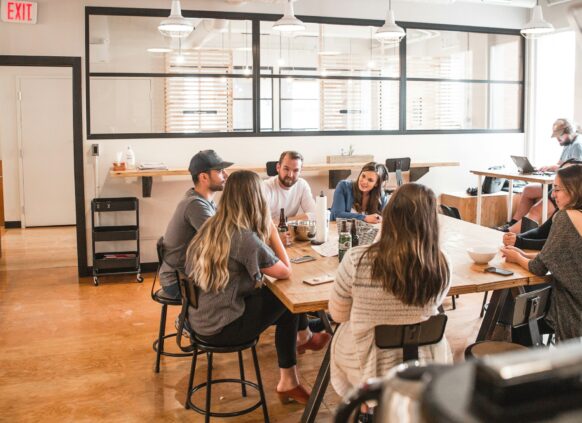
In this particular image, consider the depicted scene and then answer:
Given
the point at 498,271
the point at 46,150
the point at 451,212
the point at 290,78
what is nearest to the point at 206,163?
the point at 498,271

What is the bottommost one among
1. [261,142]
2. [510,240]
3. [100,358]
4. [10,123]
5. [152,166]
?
[100,358]

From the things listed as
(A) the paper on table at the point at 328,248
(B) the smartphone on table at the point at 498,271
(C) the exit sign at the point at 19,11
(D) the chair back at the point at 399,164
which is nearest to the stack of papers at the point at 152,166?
(C) the exit sign at the point at 19,11

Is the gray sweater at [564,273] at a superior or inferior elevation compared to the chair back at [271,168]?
inferior

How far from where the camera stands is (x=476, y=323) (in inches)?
178

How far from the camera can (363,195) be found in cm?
448

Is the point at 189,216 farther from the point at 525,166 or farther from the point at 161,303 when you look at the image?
the point at 525,166

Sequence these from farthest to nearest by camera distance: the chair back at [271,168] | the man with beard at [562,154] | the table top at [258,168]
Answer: the man with beard at [562,154] < the chair back at [271,168] < the table top at [258,168]

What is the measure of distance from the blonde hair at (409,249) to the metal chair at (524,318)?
1.71 feet

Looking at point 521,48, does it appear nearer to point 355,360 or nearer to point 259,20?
point 259,20

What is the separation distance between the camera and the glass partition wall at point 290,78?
6191 millimetres

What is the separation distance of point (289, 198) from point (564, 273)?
214 cm

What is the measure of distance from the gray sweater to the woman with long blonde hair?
1160mm

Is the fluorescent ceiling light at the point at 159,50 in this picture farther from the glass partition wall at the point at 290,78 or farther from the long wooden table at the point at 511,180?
the long wooden table at the point at 511,180

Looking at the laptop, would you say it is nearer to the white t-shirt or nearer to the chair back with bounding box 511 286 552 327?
the white t-shirt
